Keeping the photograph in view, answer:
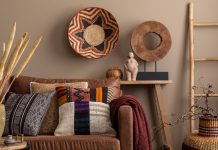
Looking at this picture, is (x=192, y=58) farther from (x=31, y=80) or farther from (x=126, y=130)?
(x=31, y=80)

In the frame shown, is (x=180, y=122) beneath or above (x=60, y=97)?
beneath

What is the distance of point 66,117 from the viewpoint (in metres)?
2.41

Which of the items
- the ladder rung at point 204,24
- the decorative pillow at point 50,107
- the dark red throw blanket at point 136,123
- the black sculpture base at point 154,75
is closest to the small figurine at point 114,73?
the black sculpture base at point 154,75

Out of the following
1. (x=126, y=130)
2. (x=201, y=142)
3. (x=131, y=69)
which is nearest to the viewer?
(x=126, y=130)

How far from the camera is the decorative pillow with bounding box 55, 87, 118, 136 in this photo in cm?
237

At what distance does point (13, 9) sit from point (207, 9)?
1.86m

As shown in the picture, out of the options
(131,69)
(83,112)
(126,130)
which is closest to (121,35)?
(131,69)

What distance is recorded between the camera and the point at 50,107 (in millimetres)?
2561

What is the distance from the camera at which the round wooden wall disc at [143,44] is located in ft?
10.1

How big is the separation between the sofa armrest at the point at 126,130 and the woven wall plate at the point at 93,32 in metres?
1.11

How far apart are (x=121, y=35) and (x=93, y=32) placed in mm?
268

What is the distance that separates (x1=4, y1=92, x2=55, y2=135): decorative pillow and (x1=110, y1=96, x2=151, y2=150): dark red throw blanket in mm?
514

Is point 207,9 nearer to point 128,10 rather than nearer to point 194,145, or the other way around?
point 128,10

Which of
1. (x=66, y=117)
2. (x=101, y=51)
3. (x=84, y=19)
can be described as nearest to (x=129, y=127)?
(x=66, y=117)
